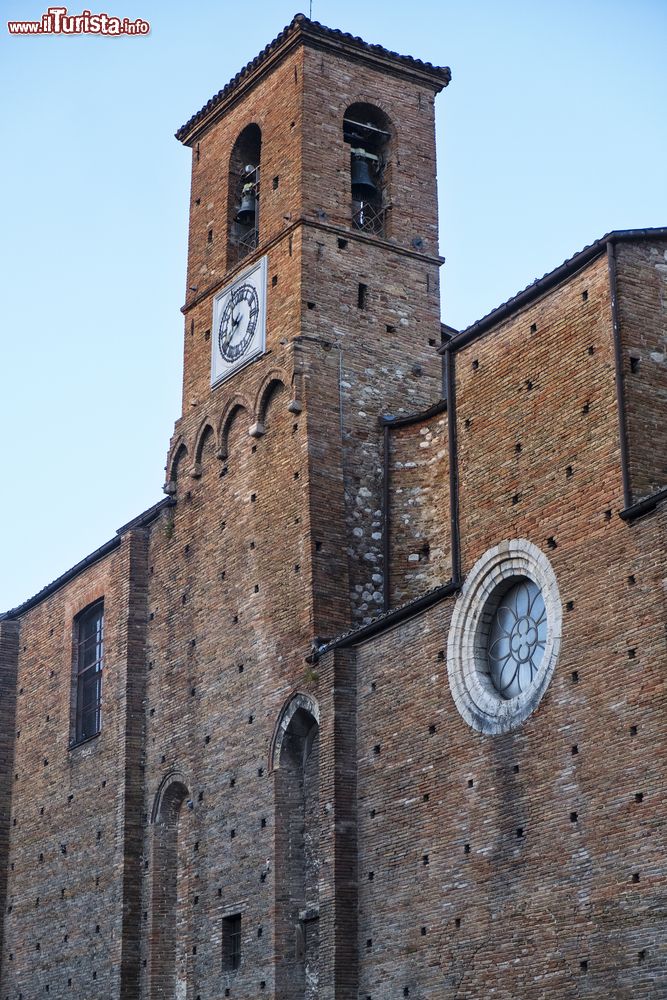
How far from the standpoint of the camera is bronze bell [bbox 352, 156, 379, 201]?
25.7 meters

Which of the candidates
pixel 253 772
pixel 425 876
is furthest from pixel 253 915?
pixel 425 876

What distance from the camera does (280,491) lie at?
23.6 meters

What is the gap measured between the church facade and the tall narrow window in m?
0.07

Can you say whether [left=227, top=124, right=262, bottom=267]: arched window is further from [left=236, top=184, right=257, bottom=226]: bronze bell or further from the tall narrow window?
the tall narrow window

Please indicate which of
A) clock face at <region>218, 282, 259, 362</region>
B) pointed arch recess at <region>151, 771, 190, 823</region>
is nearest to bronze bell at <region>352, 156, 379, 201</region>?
clock face at <region>218, 282, 259, 362</region>

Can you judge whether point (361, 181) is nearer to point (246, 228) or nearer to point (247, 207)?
point (247, 207)

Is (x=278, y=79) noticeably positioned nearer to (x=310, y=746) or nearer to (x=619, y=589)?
(x=310, y=746)

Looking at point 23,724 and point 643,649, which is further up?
point 23,724

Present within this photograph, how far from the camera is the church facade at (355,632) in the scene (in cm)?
1758

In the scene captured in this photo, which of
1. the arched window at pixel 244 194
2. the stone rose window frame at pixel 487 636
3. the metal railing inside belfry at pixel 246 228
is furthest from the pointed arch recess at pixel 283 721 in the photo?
the metal railing inside belfry at pixel 246 228

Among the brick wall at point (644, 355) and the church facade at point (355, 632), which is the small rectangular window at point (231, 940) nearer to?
the church facade at point (355, 632)

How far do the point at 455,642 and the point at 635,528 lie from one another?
10.1 feet

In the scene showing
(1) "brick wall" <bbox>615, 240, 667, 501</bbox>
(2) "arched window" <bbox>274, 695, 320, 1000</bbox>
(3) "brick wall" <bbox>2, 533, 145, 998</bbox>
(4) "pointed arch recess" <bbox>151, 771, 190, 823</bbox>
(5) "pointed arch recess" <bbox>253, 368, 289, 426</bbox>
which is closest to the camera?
(1) "brick wall" <bbox>615, 240, 667, 501</bbox>

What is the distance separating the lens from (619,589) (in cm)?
1736
